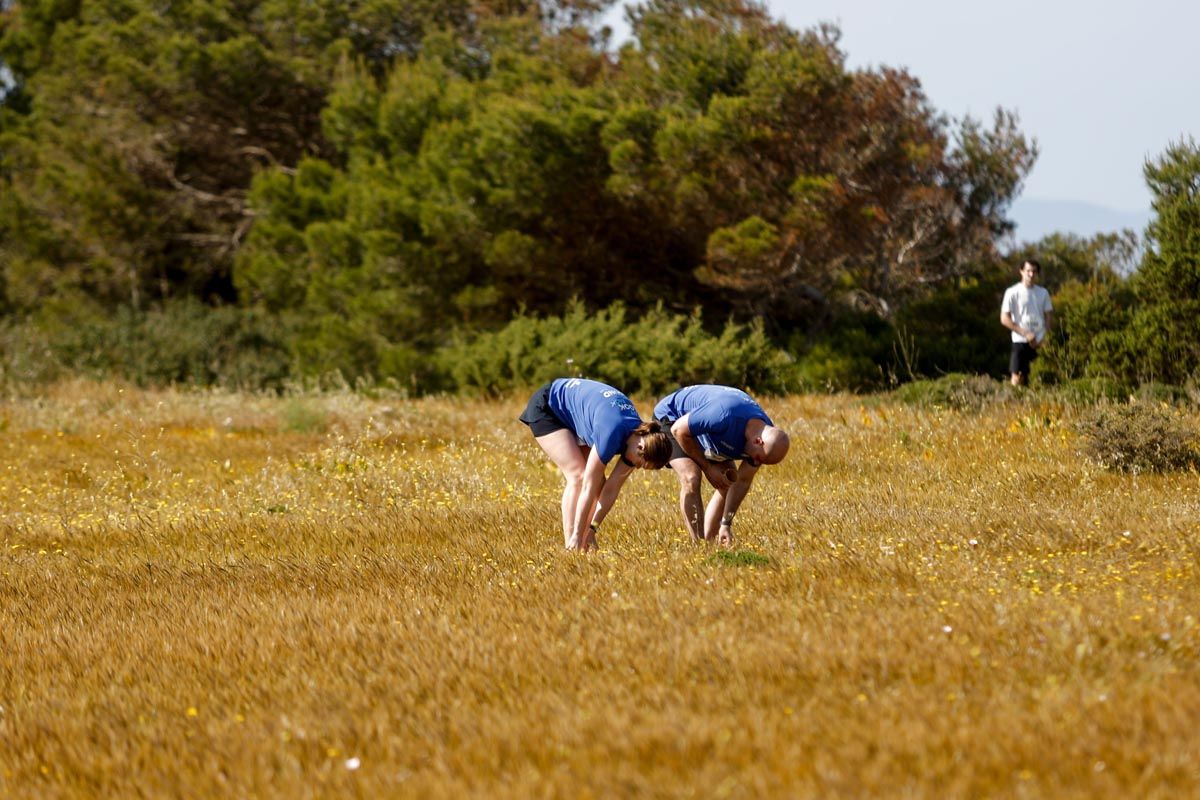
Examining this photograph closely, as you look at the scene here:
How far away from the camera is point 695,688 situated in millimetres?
5523

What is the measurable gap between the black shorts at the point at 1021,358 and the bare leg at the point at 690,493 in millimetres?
8695

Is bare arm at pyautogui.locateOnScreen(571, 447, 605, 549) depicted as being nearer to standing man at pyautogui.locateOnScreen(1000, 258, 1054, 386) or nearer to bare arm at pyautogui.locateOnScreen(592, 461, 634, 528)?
bare arm at pyautogui.locateOnScreen(592, 461, 634, 528)

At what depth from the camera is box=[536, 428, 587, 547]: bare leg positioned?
9.05 m

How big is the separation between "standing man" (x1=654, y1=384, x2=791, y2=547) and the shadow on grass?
0.68m

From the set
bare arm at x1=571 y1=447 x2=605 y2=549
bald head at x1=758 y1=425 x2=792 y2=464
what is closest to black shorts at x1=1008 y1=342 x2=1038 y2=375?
bald head at x1=758 y1=425 x2=792 y2=464

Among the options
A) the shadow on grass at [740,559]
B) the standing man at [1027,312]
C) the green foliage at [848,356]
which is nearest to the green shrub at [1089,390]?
the standing man at [1027,312]

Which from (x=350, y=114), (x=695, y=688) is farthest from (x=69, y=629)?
(x=350, y=114)

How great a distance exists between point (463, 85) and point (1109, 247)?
44.9 feet

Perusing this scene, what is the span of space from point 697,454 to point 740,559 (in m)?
1.08

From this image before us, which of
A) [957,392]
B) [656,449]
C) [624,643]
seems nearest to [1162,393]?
[957,392]

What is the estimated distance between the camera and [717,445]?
28.2ft

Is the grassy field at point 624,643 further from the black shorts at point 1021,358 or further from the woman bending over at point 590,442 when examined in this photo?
the black shorts at point 1021,358

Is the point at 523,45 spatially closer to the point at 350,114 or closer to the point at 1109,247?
the point at 350,114

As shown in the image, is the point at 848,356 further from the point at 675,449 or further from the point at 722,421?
the point at 722,421
